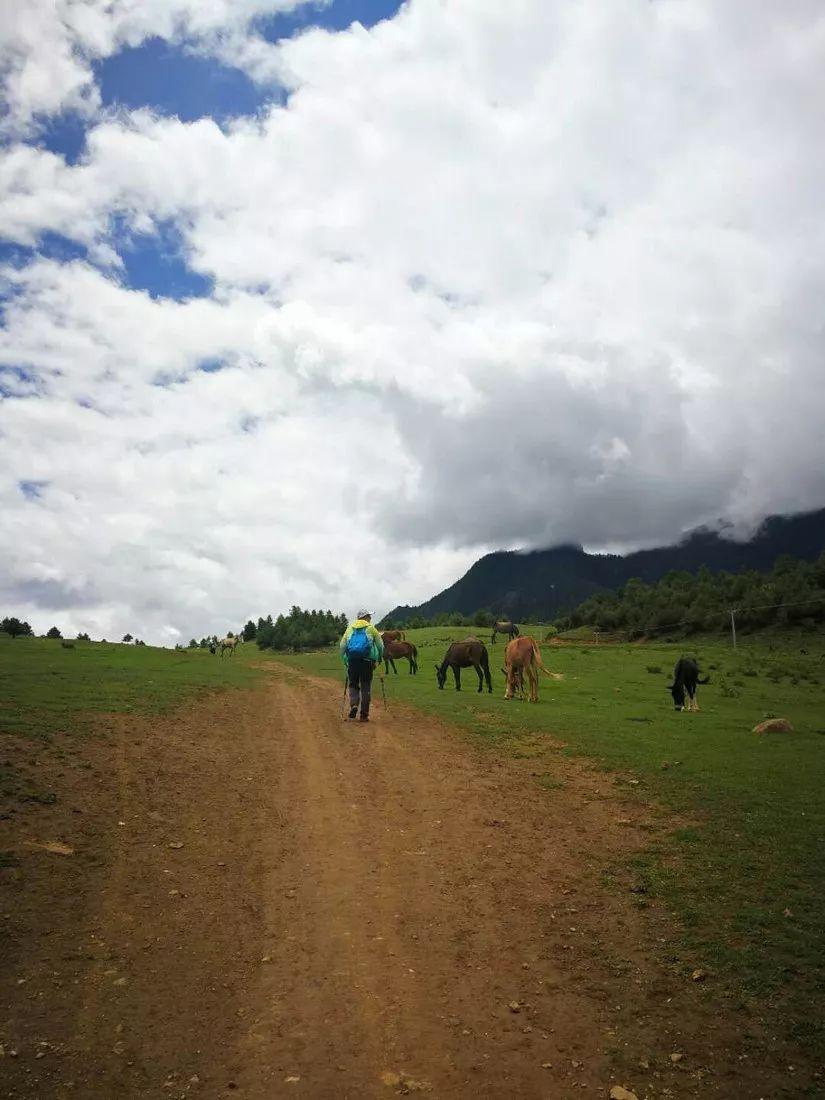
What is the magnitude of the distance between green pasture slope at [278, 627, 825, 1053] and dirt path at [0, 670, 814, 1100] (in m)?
0.49

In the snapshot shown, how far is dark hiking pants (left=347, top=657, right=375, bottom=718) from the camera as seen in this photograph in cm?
1791

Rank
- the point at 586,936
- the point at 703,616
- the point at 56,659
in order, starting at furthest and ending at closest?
the point at 703,616, the point at 56,659, the point at 586,936

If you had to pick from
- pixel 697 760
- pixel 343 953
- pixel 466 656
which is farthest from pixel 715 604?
pixel 343 953

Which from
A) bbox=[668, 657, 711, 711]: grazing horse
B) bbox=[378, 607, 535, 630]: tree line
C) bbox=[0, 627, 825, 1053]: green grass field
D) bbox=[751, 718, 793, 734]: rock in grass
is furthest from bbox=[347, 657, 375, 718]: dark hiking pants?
bbox=[378, 607, 535, 630]: tree line

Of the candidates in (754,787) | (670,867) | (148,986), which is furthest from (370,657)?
(148,986)

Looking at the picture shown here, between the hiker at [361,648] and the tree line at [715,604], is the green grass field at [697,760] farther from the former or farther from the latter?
the tree line at [715,604]

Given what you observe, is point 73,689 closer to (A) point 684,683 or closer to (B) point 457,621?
(A) point 684,683

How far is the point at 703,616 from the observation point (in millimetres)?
67062

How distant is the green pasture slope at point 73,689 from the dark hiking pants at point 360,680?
5257 millimetres

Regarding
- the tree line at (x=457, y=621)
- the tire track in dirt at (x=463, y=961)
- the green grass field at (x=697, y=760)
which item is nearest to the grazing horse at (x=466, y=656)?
the green grass field at (x=697, y=760)

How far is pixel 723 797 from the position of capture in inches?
431

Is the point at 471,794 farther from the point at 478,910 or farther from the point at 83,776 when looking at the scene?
the point at 83,776

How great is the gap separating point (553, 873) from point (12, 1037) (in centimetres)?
540

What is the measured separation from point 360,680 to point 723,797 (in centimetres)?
998
